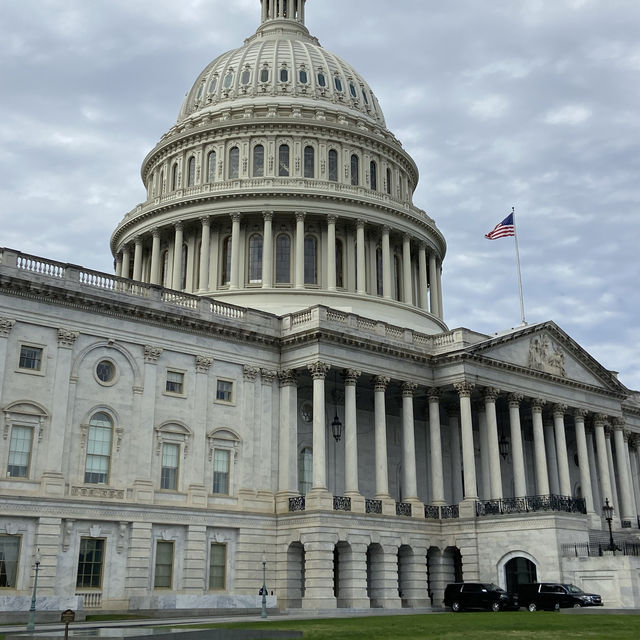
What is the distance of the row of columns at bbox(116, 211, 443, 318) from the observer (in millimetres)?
65938

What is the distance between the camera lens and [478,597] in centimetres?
4406

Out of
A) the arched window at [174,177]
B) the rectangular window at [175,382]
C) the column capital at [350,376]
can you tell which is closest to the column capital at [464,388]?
the column capital at [350,376]

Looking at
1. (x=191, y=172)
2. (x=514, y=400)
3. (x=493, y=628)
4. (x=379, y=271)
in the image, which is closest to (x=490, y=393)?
(x=514, y=400)

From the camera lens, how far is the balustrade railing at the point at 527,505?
49375 millimetres

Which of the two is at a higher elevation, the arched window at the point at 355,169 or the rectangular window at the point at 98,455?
the arched window at the point at 355,169

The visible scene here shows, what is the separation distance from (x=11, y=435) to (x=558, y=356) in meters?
→ 37.2

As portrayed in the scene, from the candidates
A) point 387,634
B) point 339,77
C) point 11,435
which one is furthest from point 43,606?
point 339,77

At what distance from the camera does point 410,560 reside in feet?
164

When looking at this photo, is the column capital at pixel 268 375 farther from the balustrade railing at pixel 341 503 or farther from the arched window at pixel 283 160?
the arched window at pixel 283 160

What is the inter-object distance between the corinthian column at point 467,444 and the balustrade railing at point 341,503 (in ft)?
27.5

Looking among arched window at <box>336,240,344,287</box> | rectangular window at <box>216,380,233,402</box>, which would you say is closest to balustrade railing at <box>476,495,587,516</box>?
rectangular window at <box>216,380,233,402</box>

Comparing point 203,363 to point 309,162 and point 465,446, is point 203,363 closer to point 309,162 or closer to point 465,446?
point 465,446

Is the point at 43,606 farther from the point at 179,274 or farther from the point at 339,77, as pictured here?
the point at 339,77

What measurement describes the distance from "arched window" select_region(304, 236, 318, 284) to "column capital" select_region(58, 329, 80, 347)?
27499 mm
